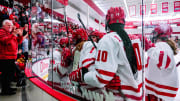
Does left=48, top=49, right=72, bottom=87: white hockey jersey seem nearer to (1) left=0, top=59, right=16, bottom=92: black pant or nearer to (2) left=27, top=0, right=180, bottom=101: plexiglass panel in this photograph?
(2) left=27, top=0, right=180, bottom=101: plexiglass panel

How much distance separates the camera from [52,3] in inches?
66.1

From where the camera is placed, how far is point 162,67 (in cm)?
99

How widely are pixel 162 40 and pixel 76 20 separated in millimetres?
703

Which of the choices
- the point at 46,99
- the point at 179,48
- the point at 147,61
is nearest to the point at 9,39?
the point at 46,99

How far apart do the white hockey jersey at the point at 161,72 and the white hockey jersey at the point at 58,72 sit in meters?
0.72

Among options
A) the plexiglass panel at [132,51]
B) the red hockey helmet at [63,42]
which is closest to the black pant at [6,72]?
the red hockey helmet at [63,42]

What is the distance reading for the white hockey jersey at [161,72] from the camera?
95cm

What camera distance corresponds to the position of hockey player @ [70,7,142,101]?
89 centimetres

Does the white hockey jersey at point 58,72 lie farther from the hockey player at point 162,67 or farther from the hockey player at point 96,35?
the hockey player at point 162,67

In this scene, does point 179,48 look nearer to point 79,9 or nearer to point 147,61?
point 147,61

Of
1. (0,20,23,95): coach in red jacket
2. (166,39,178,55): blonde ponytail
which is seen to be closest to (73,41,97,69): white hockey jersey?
(166,39,178,55): blonde ponytail

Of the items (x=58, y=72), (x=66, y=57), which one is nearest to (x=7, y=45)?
(x=58, y=72)

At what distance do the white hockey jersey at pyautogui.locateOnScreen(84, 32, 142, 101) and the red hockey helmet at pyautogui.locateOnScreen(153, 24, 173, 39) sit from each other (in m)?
0.14

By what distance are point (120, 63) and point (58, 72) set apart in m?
0.81
